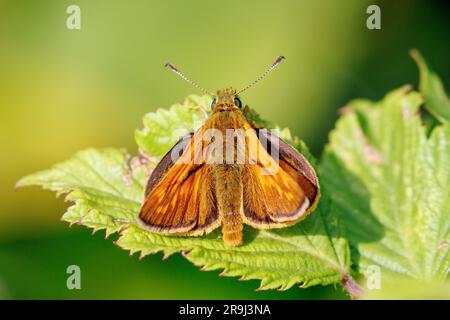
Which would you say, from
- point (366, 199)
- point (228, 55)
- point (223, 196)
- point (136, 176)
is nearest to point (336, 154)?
point (366, 199)

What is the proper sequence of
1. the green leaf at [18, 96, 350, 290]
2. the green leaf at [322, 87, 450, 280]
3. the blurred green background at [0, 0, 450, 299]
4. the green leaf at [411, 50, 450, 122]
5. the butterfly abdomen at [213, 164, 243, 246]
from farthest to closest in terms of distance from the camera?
the blurred green background at [0, 0, 450, 299] → the green leaf at [411, 50, 450, 122] → the green leaf at [322, 87, 450, 280] → the butterfly abdomen at [213, 164, 243, 246] → the green leaf at [18, 96, 350, 290]

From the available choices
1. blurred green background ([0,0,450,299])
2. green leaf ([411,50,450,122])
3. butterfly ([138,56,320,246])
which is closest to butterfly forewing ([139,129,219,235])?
butterfly ([138,56,320,246])

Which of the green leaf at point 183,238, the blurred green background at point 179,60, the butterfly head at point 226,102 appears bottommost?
the green leaf at point 183,238

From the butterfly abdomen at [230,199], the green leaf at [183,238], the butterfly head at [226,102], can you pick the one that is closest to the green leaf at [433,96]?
the green leaf at [183,238]

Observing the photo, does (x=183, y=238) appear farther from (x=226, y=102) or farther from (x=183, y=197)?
(x=226, y=102)

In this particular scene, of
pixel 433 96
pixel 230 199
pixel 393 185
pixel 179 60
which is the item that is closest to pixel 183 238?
pixel 230 199

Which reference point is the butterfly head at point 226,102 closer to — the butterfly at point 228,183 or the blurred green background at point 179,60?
the butterfly at point 228,183

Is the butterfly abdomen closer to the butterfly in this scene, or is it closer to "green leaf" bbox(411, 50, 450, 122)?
the butterfly
